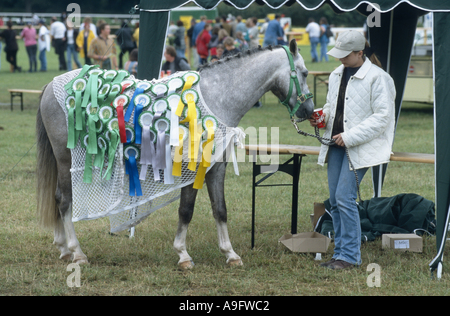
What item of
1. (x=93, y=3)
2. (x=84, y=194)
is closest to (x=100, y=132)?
(x=84, y=194)

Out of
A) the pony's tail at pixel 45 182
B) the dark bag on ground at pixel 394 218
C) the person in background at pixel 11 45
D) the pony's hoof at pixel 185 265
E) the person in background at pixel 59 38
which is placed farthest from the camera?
the person in background at pixel 59 38

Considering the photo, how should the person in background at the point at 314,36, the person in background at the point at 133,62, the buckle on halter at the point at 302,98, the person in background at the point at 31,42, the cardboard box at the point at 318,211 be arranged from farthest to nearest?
the person in background at the point at 314,36, the person in background at the point at 31,42, the person in background at the point at 133,62, the cardboard box at the point at 318,211, the buckle on halter at the point at 302,98

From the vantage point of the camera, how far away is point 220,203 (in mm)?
4512

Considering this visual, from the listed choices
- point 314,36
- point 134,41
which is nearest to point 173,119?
point 134,41

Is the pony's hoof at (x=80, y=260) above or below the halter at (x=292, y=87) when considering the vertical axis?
below

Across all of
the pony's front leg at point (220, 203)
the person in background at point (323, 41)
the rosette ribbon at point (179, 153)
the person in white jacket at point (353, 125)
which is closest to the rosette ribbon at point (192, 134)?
the rosette ribbon at point (179, 153)

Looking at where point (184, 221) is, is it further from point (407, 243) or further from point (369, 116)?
point (407, 243)

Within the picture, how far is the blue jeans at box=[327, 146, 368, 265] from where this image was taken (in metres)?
4.35

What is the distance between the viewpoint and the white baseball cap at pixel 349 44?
166 inches

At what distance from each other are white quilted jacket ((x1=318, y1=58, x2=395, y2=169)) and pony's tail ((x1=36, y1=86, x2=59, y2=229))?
8.56 ft

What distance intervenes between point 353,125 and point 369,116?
15 centimetres

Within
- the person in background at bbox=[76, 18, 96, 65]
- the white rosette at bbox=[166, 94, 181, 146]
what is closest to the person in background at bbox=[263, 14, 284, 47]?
the person in background at bbox=[76, 18, 96, 65]

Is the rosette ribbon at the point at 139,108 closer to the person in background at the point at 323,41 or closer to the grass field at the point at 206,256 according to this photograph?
the grass field at the point at 206,256
